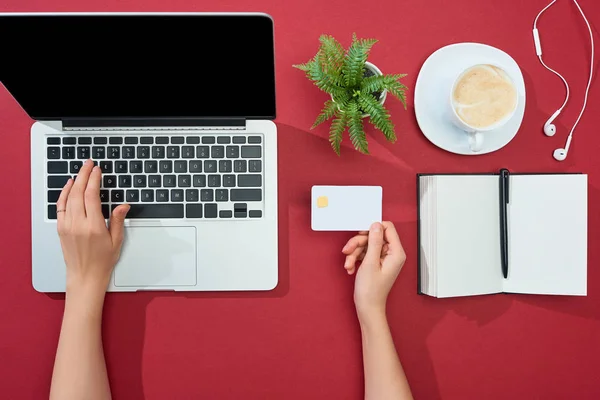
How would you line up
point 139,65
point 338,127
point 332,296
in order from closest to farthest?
point 139,65 → point 338,127 → point 332,296

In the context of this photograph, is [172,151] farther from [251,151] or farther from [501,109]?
[501,109]

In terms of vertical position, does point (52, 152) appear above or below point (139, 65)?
below

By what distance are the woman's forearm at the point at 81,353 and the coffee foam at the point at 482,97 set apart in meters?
0.84

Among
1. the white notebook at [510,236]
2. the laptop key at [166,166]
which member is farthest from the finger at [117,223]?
the white notebook at [510,236]

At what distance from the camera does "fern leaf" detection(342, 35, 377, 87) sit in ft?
2.43

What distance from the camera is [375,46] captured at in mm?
907

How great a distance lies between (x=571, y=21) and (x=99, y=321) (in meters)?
1.24

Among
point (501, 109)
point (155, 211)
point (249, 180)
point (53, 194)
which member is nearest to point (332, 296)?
point (249, 180)

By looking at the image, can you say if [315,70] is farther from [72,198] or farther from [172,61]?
[72,198]

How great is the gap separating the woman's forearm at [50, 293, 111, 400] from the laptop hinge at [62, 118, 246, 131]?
0.35m

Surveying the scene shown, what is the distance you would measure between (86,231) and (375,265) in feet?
1.91

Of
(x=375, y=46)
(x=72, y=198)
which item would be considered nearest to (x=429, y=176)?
(x=375, y=46)

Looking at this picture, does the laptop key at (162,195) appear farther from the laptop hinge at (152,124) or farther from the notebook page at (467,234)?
the notebook page at (467,234)

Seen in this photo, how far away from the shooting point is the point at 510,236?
2.93ft
